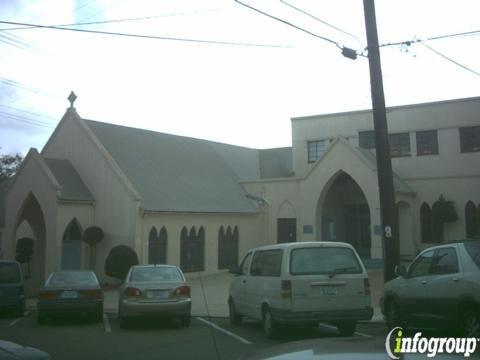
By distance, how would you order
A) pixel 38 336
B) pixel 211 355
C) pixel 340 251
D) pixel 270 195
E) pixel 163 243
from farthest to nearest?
pixel 270 195 < pixel 163 243 < pixel 38 336 < pixel 340 251 < pixel 211 355

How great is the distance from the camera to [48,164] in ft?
98.7

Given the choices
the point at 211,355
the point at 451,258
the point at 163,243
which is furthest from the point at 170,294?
the point at 163,243

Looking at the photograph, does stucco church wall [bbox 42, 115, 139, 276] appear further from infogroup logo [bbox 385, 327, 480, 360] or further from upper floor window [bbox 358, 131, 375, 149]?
infogroup logo [bbox 385, 327, 480, 360]

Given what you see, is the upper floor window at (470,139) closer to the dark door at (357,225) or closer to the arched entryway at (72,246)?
the dark door at (357,225)

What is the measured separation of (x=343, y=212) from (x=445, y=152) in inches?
290

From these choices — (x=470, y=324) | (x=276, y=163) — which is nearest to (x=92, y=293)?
(x=470, y=324)

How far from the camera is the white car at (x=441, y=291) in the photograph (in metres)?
9.53

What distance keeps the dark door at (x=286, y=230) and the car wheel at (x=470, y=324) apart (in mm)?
26003

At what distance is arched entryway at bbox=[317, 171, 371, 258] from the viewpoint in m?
35.7

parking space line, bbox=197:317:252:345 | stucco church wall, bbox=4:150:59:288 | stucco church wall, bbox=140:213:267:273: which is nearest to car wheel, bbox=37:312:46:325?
parking space line, bbox=197:317:252:345

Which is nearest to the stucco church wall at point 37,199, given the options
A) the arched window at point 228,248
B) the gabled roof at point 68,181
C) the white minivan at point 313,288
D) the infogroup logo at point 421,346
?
the gabled roof at point 68,181

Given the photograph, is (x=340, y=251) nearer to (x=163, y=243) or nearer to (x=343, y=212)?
(x=163, y=243)

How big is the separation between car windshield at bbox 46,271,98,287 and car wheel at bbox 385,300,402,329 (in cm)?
827

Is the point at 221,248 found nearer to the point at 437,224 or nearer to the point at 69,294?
the point at 437,224
